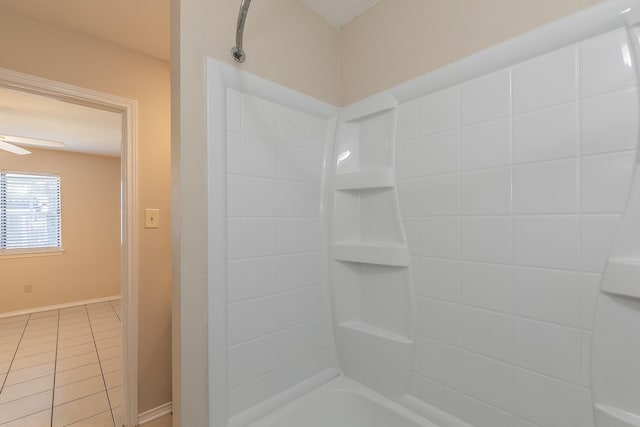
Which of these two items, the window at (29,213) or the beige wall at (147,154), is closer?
the beige wall at (147,154)

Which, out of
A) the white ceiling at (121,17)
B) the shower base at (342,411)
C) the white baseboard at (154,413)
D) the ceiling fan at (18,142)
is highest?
the white ceiling at (121,17)

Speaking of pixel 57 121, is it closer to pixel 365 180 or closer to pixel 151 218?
pixel 151 218

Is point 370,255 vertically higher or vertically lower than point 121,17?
lower

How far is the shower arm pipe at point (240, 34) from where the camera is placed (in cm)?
80

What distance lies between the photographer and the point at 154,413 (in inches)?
66.4

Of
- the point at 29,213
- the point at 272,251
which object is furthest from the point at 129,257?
the point at 29,213

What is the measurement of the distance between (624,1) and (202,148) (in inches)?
47.0

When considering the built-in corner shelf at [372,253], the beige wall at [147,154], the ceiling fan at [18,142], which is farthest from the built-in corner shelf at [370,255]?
the ceiling fan at [18,142]

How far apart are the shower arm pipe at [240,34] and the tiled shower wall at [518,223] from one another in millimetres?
661

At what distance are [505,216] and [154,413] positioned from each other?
2249 mm

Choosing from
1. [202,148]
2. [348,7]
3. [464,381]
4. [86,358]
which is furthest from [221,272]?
[86,358]

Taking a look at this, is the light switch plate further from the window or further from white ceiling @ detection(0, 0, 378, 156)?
the window

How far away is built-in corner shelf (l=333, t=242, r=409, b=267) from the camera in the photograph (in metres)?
1.05

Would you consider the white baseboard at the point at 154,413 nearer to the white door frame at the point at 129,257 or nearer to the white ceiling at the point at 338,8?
the white door frame at the point at 129,257
